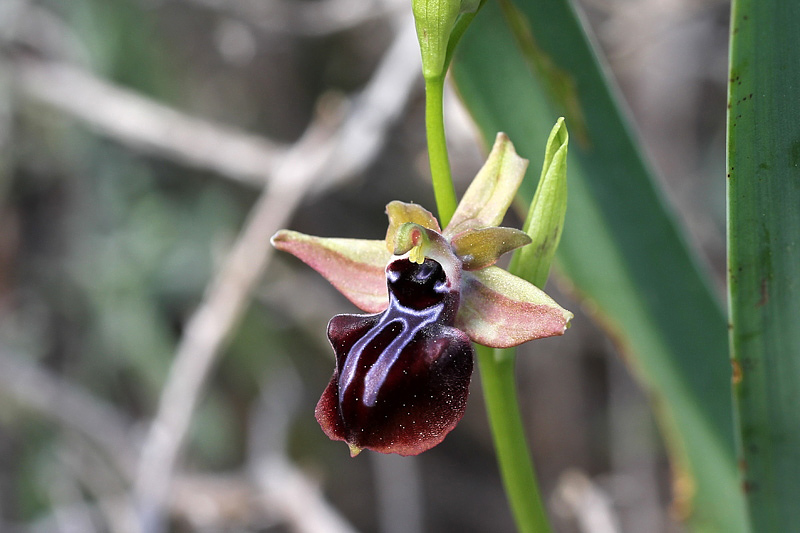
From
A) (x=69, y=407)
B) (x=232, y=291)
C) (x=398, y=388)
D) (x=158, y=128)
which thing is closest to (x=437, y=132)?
(x=398, y=388)

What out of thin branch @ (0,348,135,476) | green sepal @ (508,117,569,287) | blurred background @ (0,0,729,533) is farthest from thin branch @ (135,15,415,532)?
green sepal @ (508,117,569,287)

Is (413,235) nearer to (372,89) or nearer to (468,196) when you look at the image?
(468,196)

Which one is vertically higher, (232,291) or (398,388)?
(232,291)

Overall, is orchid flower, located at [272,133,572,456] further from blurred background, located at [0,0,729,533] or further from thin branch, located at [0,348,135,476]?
thin branch, located at [0,348,135,476]

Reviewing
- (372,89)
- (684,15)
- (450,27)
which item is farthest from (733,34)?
(684,15)

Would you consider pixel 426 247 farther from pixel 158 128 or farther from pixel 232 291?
pixel 158 128

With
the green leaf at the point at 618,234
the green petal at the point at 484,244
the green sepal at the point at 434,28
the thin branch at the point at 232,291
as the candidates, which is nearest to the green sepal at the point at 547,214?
the green petal at the point at 484,244
